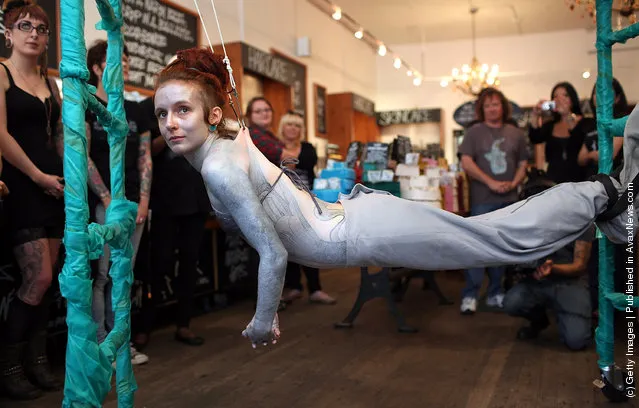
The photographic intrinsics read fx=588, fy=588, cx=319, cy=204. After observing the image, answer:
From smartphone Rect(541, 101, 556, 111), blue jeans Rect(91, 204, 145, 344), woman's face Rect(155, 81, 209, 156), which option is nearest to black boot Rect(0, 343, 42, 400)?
blue jeans Rect(91, 204, 145, 344)

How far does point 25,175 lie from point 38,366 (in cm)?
79

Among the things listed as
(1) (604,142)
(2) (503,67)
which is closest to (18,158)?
(1) (604,142)

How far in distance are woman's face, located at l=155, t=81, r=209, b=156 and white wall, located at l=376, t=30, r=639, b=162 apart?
886 cm

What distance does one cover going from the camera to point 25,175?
230cm

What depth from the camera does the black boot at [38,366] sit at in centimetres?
238

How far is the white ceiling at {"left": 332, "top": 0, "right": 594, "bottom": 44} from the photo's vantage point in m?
7.94

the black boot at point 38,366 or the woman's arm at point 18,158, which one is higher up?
the woman's arm at point 18,158

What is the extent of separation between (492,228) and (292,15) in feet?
20.9

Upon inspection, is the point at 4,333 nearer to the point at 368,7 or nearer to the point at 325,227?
the point at 325,227

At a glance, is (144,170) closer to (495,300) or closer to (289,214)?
(289,214)

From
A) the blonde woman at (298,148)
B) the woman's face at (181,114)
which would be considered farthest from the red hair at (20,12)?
the blonde woman at (298,148)

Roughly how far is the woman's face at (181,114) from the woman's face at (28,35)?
1058 millimetres

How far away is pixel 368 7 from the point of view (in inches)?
314

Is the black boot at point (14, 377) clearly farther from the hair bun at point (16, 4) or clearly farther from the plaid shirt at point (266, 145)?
the plaid shirt at point (266, 145)
